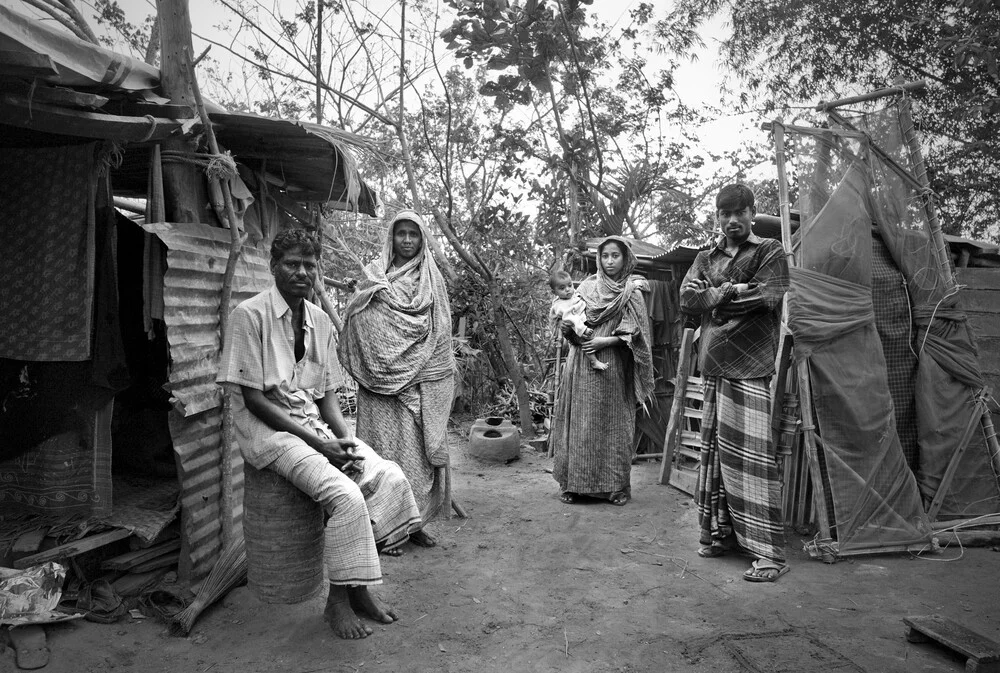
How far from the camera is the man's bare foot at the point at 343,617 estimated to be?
305 cm

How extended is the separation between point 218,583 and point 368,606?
0.81m

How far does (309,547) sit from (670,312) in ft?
17.0

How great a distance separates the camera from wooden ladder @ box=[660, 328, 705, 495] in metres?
6.04

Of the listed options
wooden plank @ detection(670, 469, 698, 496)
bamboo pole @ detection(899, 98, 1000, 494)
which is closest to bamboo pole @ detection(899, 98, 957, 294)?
bamboo pole @ detection(899, 98, 1000, 494)

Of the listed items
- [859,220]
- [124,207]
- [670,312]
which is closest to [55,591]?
[124,207]

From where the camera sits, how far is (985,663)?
2.61 m

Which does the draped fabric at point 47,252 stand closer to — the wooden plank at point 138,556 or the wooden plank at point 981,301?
the wooden plank at point 138,556

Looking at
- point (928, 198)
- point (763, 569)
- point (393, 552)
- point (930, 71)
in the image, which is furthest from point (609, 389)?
point (930, 71)

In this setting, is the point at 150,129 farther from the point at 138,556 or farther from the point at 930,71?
the point at 930,71

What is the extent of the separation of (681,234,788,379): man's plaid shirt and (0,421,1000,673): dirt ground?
1.28m

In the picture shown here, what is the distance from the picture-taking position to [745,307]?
13.1ft

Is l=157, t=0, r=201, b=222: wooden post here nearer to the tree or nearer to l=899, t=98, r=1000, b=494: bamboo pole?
l=899, t=98, r=1000, b=494: bamboo pole

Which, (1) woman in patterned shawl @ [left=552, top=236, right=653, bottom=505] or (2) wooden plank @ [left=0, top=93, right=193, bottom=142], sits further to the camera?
(1) woman in patterned shawl @ [left=552, top=236, right=653, bottom=505]

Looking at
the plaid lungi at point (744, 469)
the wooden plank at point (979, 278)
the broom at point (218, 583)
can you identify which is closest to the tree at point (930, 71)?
the wooden plank at point (979, 278)
